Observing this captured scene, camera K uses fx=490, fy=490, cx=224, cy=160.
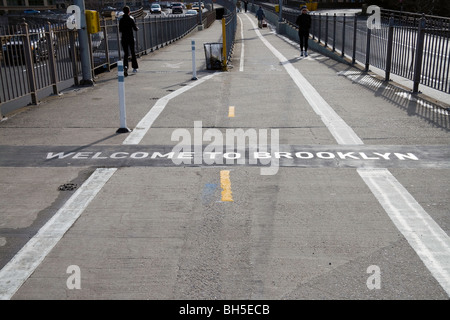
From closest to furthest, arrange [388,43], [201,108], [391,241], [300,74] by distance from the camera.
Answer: [391,241] → [201,108] → [388,43] → [300,74]

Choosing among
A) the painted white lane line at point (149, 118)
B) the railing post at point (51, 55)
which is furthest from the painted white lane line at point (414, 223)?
the railing post at point (51, 55)

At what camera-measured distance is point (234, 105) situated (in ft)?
38.7

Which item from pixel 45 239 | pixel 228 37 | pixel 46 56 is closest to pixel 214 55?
pixel 228 37

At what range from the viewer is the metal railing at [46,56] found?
11500 mm

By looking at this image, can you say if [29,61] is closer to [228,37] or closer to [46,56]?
[46,56]

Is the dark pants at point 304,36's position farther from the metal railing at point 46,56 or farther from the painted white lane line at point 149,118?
the painted white lane line at point 149,118

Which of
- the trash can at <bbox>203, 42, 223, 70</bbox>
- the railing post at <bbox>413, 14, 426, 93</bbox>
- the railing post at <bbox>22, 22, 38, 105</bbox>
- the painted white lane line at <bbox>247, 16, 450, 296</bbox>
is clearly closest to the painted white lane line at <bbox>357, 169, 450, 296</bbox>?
the painted white lane line at <bbox>247, 16, 450, 296</bbox>

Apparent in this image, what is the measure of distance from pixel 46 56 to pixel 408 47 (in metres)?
9.95

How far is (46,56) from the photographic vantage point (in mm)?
13297

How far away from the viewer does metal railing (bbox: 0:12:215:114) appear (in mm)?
11500

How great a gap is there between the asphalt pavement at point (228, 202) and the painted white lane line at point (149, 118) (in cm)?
6

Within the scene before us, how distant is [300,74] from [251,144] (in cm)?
918

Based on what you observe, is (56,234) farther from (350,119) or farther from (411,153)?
(350,119)
